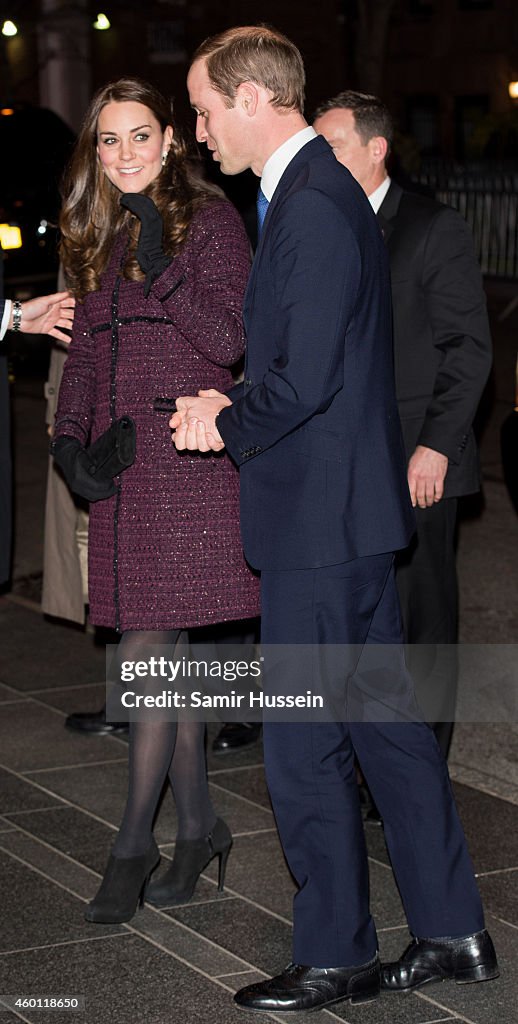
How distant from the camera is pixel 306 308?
3340 millimetres

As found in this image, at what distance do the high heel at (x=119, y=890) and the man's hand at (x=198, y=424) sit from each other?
4.18ft

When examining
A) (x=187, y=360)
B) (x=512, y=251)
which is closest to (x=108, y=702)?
(x=187, y=360)

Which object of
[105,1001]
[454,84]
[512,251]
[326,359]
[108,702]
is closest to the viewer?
[326,359]

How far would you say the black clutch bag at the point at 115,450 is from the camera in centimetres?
405

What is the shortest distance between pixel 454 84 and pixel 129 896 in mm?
32595

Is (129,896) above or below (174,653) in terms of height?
below

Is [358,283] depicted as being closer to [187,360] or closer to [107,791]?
[187,360]

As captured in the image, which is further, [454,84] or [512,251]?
[454,84]

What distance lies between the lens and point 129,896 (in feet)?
13.6

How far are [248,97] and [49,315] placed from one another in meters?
1.47

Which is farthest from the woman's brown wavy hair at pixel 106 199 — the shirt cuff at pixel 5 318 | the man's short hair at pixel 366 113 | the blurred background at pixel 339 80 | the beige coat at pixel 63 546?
the blurred background at pixel 339 80

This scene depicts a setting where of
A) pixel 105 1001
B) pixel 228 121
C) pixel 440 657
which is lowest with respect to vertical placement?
pixel 105 1001

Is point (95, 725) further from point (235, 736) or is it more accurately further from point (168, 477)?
point (168, 477)

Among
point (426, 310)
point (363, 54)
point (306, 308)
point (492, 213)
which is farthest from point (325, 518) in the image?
point (363, 54)
